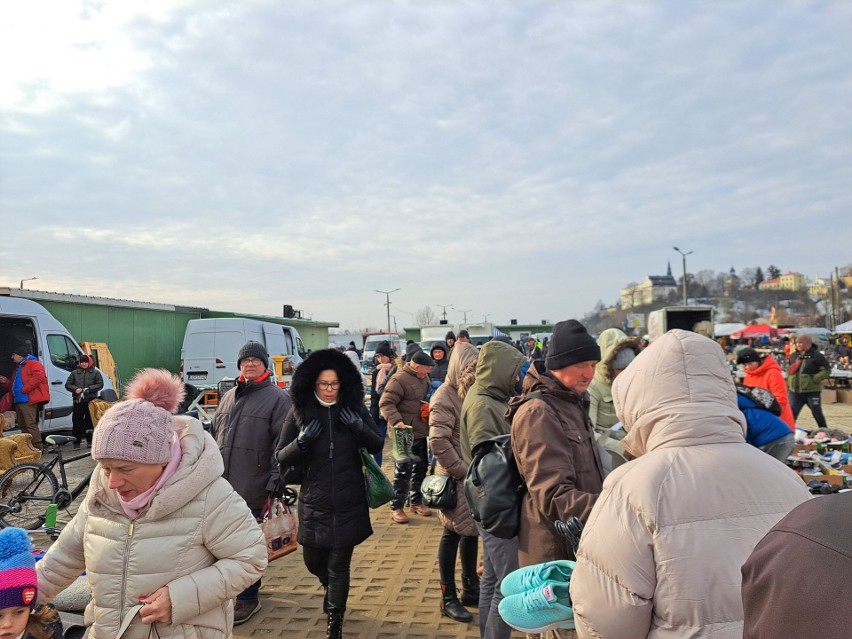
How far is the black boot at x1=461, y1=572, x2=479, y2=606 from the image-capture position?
4535 mm

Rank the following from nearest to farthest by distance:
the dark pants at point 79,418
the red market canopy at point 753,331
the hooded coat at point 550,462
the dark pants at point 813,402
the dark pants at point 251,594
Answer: the hooded coat at point 550,462
the dark pants at point 251,594
the dark pants at point 813,402
the dark pants at point 79,418
the red market canopy at point 753,331

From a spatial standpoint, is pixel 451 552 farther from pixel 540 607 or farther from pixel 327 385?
pixel 540 607

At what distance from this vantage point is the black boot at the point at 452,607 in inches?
168

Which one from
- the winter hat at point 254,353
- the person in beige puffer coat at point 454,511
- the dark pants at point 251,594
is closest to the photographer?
the person in beige puffer coat at point 454,511

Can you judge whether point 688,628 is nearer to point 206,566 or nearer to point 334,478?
point 206,566

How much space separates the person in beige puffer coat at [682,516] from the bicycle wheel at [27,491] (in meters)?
6.47

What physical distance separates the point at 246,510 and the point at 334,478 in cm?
137

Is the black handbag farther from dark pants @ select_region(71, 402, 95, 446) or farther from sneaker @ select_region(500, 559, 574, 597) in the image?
dark pants @ select_region(71, 402, 95, 446)

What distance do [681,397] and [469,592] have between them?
336 centimetres

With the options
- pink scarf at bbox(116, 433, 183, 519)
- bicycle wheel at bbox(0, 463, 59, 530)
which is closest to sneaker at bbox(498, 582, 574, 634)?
pink scarf at bbox(116, 433, 183, 519)

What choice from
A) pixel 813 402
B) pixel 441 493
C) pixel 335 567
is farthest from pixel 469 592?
pixel 813 402

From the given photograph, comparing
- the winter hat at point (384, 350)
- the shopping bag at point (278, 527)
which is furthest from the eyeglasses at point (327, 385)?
the winter hat at point (384, 350)

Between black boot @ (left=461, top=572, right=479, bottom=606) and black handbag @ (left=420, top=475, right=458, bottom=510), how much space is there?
2.67 ft

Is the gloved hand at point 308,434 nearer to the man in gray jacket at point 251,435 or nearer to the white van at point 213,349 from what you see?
the man in gray jacket at point 251,435
